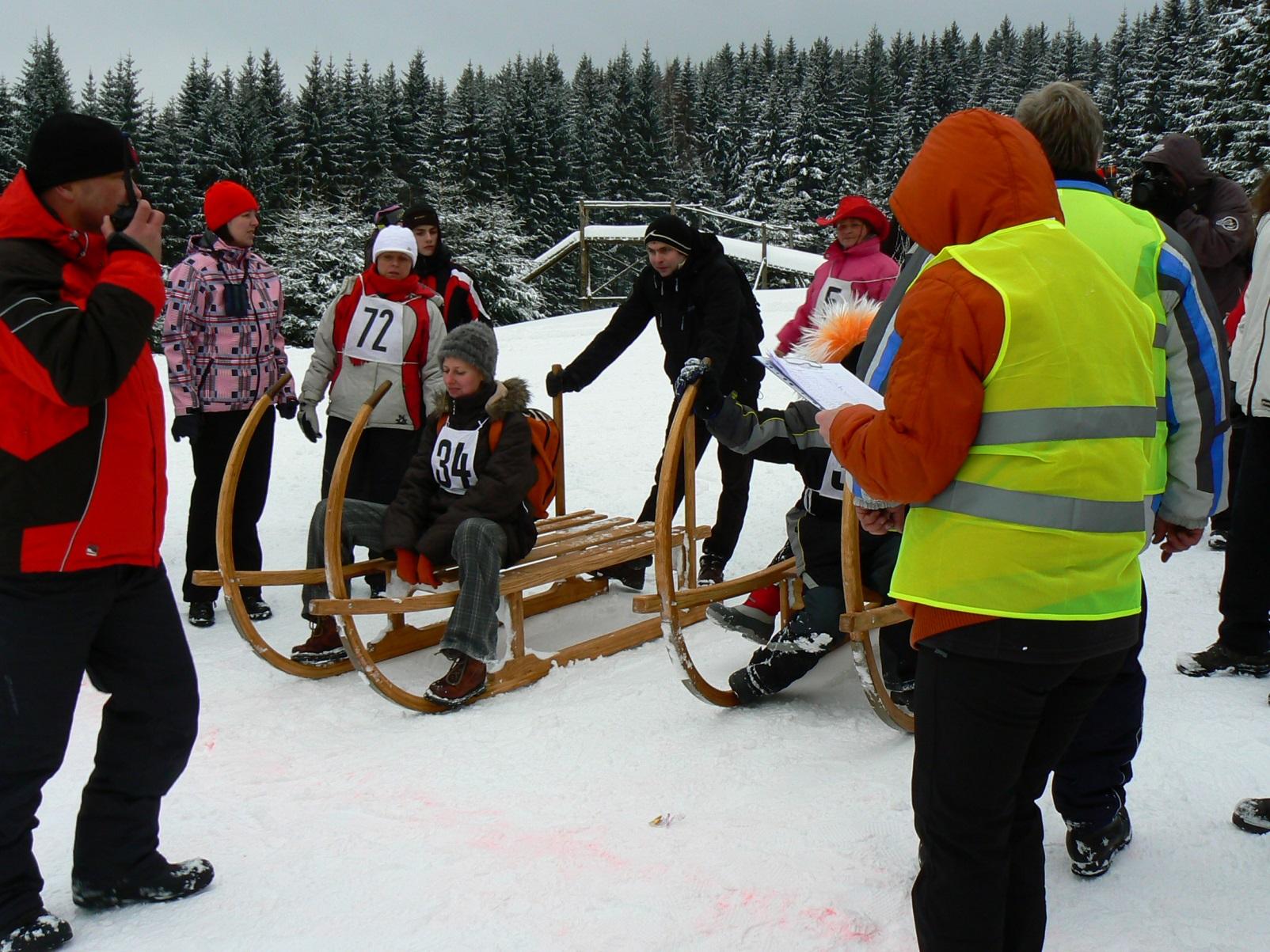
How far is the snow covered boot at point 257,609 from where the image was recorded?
203 inches

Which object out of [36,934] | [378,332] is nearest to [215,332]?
[378,332]

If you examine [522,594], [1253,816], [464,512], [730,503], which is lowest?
[1253,816]

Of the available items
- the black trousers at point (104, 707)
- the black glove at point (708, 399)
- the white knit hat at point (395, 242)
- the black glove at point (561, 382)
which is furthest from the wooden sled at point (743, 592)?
the white knit hat at point (395, 242)

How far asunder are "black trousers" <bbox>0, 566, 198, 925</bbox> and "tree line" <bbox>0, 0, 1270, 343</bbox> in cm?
2735

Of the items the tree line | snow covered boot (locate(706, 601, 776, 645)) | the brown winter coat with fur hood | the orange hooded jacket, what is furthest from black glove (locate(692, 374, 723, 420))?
the tree line

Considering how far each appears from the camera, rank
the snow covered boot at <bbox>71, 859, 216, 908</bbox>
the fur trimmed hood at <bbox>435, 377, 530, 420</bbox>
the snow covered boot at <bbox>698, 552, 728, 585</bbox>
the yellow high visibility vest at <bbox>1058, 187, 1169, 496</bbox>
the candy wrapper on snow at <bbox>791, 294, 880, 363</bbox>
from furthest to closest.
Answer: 1. the snow covered boot at <bbox>698, 552, 728, 585</bbox>
2. the fur trimmed hood at <bbox>435, 377, 530, 420</bbox>
3. the candy wrapper on snow at <bbox>791, 294, 880, 363</bbox>
4. the snow covered boot at <bbox>71, 859, 216, 908</bbox>
5. the yellow high visibility vest at <bbox>1058, 187, 1169, 496</bbox>

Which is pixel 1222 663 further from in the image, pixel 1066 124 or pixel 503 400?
pixel 503 400

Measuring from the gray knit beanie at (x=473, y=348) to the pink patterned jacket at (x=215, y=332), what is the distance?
1222 millimetres

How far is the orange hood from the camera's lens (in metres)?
1.79

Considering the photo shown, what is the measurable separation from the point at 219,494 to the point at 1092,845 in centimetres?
416

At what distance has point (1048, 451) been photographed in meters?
1.70

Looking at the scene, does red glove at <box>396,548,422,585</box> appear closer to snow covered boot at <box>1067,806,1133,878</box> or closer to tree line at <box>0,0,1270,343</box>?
→ snow covered boot at <box>1067,806,1133,878</box>

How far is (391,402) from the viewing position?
5.23m

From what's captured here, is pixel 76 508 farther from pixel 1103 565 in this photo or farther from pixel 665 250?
pixel 665 250
